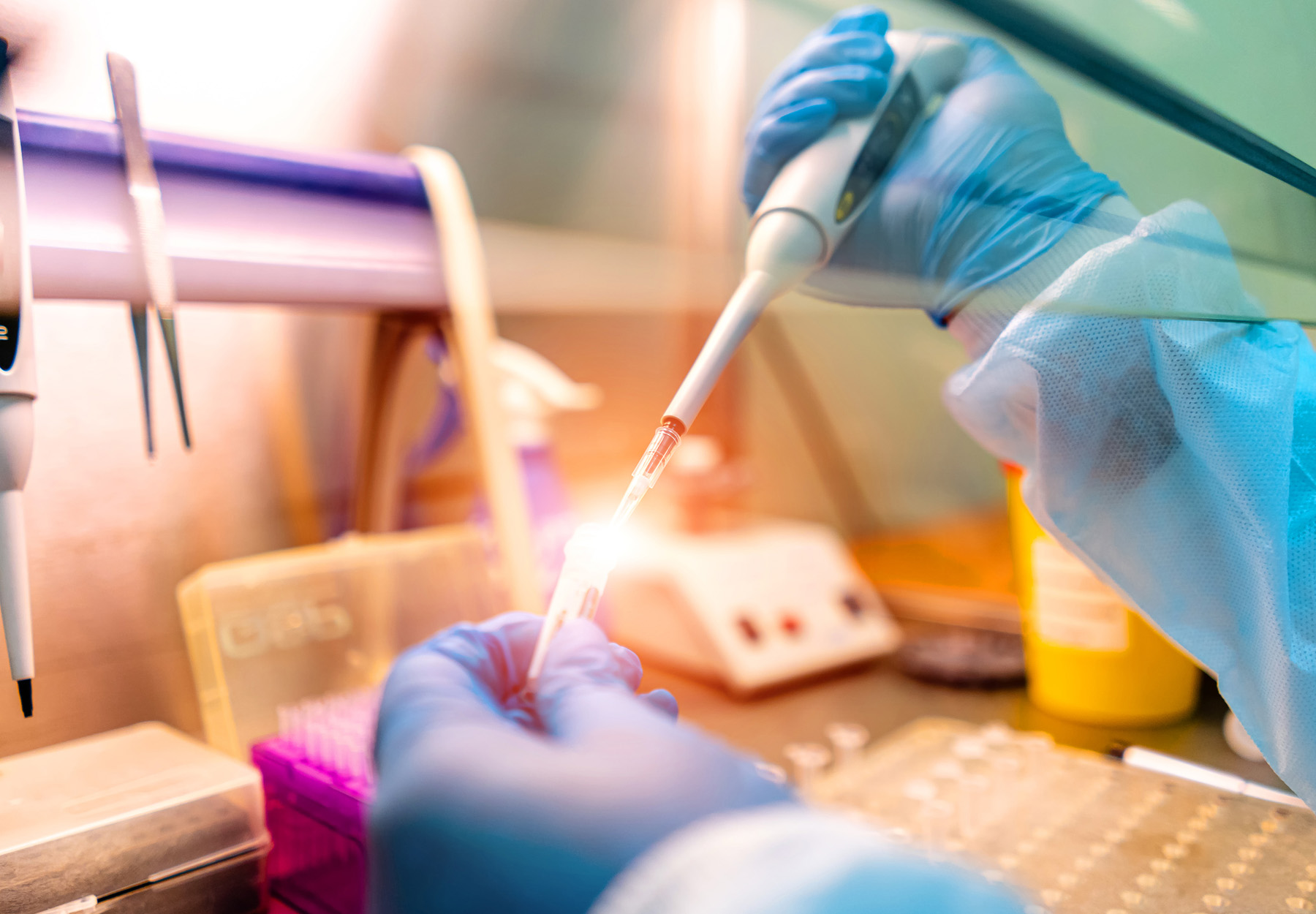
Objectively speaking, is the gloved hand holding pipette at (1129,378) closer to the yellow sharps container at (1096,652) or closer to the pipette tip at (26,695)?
the yellow sharps container at (1096,652)

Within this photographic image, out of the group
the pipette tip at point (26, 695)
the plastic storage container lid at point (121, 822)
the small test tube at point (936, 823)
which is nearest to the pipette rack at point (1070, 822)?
the small test tube at point (936, 823)

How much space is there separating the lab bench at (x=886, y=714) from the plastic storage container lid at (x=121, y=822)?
429 millimetres

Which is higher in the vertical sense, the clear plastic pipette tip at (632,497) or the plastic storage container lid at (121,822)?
the clear plastic pipette tip at (632,497)

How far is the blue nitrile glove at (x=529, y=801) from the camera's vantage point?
244mm

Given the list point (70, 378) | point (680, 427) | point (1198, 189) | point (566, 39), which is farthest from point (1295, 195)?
point (566, 39)

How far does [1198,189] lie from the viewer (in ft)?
1.44

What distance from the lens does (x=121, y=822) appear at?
0.49 m

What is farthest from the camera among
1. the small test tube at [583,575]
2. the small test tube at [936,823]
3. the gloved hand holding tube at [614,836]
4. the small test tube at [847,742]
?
the small test tube at [847,742]

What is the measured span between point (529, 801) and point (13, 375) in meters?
0.40

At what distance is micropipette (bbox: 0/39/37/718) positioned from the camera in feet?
1.47

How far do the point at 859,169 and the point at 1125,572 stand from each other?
0.32 metres

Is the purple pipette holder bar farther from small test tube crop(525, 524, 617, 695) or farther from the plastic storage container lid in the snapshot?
small test tube crop(525, 524, 617, 695)

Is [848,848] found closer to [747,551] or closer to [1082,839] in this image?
[1082,839]

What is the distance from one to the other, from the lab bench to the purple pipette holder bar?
1.19 ft
